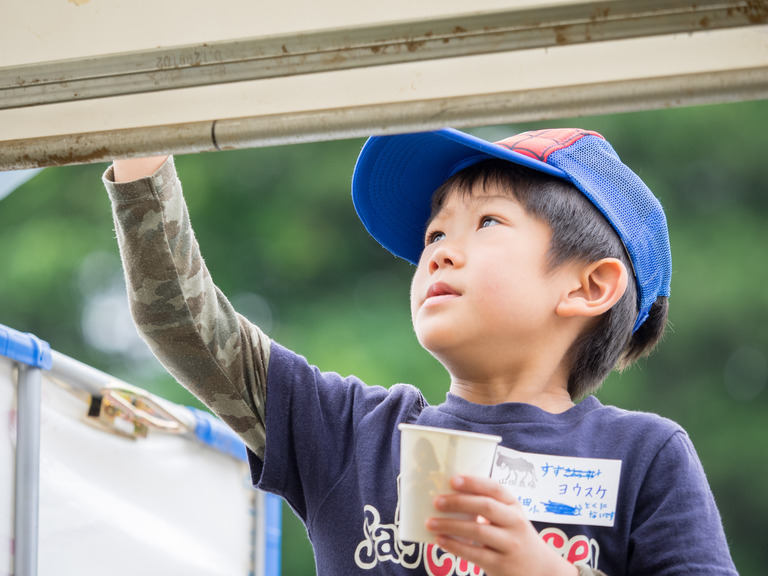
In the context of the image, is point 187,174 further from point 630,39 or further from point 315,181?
point 630,39

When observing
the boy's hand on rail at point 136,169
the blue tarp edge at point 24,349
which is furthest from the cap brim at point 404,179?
the blue tarp edge at point 24,349

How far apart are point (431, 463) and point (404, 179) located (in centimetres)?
71

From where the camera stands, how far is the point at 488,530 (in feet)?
3.18

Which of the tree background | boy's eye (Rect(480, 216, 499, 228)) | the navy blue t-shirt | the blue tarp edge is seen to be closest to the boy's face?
boy's eye (Rect(480, 216, 499, 228))

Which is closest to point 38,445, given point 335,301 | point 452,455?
point 452,455

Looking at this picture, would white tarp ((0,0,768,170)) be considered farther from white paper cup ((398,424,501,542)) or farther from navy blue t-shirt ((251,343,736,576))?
navy blue t-shirt ((251,343,736,576))

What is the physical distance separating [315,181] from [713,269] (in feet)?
7.85

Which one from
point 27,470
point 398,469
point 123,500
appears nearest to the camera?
point 398,469

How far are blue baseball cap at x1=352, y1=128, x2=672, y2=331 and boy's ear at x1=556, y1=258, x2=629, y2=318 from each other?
5 cm

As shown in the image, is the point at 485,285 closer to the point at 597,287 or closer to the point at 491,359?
the point at 491,359

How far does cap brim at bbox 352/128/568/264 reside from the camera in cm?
153

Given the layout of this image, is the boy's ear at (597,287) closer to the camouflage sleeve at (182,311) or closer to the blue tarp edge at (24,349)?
the camouflage sleeve at (182,311)

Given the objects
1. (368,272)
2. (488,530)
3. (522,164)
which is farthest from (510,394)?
(368,272)

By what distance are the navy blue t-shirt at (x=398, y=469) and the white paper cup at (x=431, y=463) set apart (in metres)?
0.30
